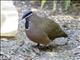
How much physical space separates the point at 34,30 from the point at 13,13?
3.69ft

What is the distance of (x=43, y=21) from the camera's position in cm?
446

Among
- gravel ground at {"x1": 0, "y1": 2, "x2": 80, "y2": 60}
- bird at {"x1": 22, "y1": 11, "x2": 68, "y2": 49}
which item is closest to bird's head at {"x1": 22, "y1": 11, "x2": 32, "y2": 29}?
bird at {"x1": 22, "y1": 11, "x2": 68, "y2": 49}

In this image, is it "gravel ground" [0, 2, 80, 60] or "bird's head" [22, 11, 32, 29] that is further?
"bird's head" [22, 11, 32, 29]

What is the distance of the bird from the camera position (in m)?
4.31

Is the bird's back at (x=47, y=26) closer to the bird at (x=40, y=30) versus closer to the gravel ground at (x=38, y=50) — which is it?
the bird at (x=40, y=30)

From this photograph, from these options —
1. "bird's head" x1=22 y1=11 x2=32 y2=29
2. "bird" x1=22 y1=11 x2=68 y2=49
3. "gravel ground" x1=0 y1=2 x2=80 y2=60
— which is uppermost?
"bird's head" x1=22 y1=11 x2=32 y2=29

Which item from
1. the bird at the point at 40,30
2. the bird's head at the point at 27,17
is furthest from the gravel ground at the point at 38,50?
the bird's head at the point at 27,17

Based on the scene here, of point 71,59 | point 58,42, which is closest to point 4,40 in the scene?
point 58,42

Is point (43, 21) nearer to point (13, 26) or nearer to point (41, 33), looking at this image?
point (41, 33)

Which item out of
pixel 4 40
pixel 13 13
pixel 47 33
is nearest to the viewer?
pixel 47 33

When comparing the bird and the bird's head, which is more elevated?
the bird's head

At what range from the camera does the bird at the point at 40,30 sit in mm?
4312

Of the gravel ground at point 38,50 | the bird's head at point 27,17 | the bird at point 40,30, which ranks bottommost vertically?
the gravel ground at point 38,50

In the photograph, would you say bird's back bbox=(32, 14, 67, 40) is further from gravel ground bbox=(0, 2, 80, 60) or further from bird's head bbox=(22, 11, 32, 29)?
gravel ground bbox=(0, 2, 80, 60)
